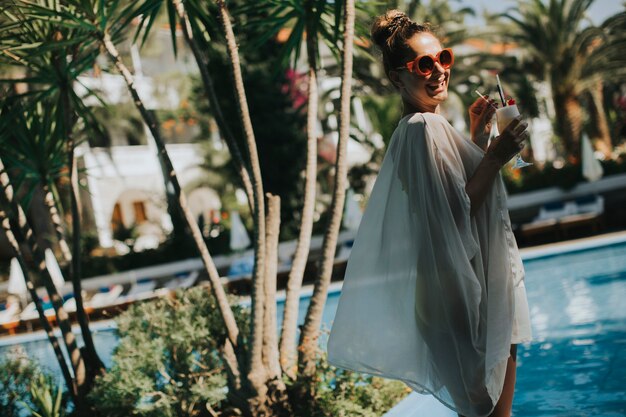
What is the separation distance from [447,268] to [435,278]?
53mm

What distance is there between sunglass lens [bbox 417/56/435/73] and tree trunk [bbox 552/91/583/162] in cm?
1983

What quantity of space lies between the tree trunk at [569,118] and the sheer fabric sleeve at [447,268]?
1992 cm

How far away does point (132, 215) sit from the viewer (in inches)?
1200

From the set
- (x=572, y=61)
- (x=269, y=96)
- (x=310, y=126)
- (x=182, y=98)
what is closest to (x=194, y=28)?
(x=310, y=126)

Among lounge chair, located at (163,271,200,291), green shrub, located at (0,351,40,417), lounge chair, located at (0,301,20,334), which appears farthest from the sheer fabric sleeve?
lounge chair, located at (163,271,200,291)

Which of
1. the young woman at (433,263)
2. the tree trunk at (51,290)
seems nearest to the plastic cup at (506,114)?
the young woman at (433,263)

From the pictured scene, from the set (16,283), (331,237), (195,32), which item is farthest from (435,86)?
(16,283)

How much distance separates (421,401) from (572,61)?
1846 cm

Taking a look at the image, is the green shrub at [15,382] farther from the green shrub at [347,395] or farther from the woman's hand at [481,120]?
the woman's hand at [481,120]

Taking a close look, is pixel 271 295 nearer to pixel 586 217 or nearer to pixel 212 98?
pixel 212 98

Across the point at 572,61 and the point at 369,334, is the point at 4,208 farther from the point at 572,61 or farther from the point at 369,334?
the point at 572,61

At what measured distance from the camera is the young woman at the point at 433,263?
2.18 meters

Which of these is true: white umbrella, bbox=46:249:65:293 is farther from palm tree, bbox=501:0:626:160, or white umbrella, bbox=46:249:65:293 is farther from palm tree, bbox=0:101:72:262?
palm tree, bbox=501:0:626:160

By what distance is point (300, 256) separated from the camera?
185 inches
